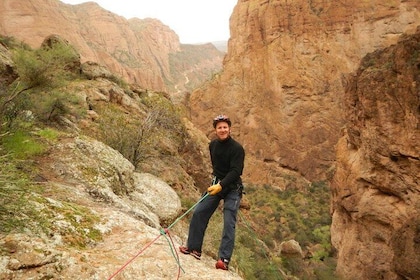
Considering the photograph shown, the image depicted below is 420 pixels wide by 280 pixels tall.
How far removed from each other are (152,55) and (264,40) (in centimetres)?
7895

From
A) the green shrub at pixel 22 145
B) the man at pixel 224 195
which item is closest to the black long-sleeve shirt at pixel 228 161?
the man at pixel 224 195

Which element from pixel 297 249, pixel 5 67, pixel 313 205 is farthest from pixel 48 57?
pixel 313 205

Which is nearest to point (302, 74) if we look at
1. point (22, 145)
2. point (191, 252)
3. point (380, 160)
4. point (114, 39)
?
point (380, 160)

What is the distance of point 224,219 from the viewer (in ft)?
15.8

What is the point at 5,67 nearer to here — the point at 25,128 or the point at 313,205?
the point at 25,128

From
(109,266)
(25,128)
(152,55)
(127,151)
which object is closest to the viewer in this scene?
(109,266)

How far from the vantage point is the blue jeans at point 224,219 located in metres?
4.71

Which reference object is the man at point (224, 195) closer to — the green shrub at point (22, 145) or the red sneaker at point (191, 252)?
the red sneaker at point (191, 252)

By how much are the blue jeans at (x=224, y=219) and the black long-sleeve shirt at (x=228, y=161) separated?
162 mm

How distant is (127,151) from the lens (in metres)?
11.7

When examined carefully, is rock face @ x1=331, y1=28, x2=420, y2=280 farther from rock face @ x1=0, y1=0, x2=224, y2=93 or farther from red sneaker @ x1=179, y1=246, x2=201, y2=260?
rock face @ x1=0, y1=0, x2=224, y2=93

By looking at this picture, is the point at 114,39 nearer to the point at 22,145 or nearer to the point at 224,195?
the point at 22,145

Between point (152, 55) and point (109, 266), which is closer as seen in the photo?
point (109, 266)

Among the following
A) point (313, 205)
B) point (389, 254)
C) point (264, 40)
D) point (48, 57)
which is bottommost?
point (313, 205)
